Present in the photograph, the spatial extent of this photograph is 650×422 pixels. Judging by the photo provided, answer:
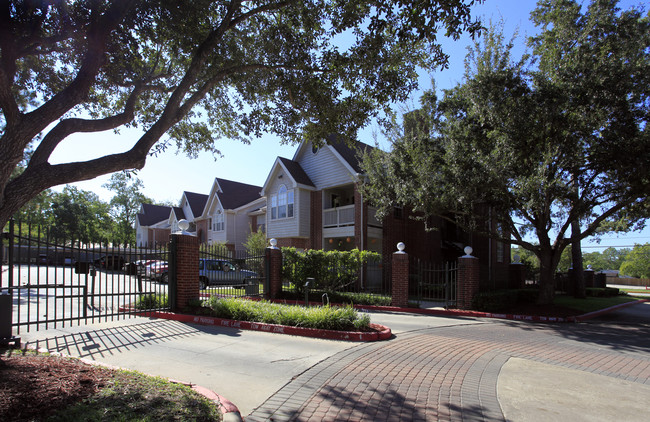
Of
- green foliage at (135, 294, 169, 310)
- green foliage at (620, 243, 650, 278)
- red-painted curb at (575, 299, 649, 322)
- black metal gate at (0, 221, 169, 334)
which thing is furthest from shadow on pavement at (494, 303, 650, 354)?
green foliage at (620, 243, 650, 278)

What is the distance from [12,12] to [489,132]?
11443 mm

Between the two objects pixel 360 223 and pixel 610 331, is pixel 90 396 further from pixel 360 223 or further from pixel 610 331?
pixel 360 223

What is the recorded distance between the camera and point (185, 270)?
10.1 meters

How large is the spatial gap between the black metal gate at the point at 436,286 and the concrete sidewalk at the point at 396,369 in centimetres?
445

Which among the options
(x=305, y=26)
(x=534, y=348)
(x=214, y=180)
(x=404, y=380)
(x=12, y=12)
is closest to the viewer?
(x=404, y=380)

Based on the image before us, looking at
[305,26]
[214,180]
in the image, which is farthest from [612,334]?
[214,180]

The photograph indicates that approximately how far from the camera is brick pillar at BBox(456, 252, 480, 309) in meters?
13.0

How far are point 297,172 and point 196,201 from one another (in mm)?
22872

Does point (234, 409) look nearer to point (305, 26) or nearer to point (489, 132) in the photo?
point (305, 26)

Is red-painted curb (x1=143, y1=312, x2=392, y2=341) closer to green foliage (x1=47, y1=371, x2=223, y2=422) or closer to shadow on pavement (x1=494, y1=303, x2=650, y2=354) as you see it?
green foliage (x1=47, y1=371, x2=223, y2=422)

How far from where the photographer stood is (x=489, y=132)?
1170cm

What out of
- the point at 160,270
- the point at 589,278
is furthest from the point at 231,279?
the point at 589,278

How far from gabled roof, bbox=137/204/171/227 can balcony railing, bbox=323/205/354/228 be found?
121 feet

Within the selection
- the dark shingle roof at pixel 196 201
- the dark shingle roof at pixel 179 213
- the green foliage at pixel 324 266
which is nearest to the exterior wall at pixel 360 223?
the green foliage at pixel 324 266
